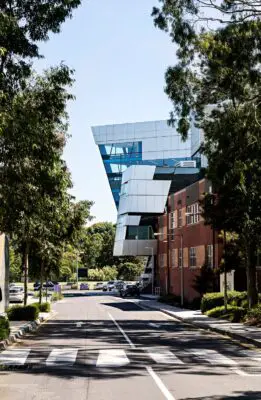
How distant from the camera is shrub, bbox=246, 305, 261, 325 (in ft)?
95.2

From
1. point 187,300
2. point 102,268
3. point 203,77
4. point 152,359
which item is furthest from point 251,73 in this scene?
point 102,268

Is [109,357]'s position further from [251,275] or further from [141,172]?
[141,172]

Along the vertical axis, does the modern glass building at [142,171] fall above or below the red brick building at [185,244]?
above

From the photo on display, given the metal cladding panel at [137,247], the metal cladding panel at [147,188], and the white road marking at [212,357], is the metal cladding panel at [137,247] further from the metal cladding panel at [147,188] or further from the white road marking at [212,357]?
the white road marking at [212,357]

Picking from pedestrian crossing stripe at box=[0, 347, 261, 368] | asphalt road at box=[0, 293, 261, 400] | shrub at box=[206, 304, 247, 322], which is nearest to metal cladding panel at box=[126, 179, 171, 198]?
shrub at box=[206, 304, 247, 322]

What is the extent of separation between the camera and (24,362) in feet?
52.2

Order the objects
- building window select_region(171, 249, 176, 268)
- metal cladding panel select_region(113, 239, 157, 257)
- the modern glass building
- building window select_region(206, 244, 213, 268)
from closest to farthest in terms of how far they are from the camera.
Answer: building window select_region(206, 244, 213, 268)
building window select_region(171, 249, 176, 268)
metal cladding panel select_region(113, 239, 157, 257)
the modern glass building

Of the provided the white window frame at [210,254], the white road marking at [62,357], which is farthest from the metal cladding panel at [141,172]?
the white road marking at [62,357]

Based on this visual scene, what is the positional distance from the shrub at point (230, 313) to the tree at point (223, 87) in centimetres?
614

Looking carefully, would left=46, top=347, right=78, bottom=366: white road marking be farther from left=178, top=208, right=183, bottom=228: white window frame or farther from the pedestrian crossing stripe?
left=178, top=208, right=183, bottom=228: white window frame

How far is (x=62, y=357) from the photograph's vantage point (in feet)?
55.9

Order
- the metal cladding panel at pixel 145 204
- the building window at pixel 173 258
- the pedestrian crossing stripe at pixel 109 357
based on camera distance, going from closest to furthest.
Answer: the pedestrian crossing stripe at pixel 109 357 → the building window at pixel 173 258 → the metal cladding panel at pixel 145 204

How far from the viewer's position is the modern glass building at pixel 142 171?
92.9 meters

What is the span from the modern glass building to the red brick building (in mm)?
12733
